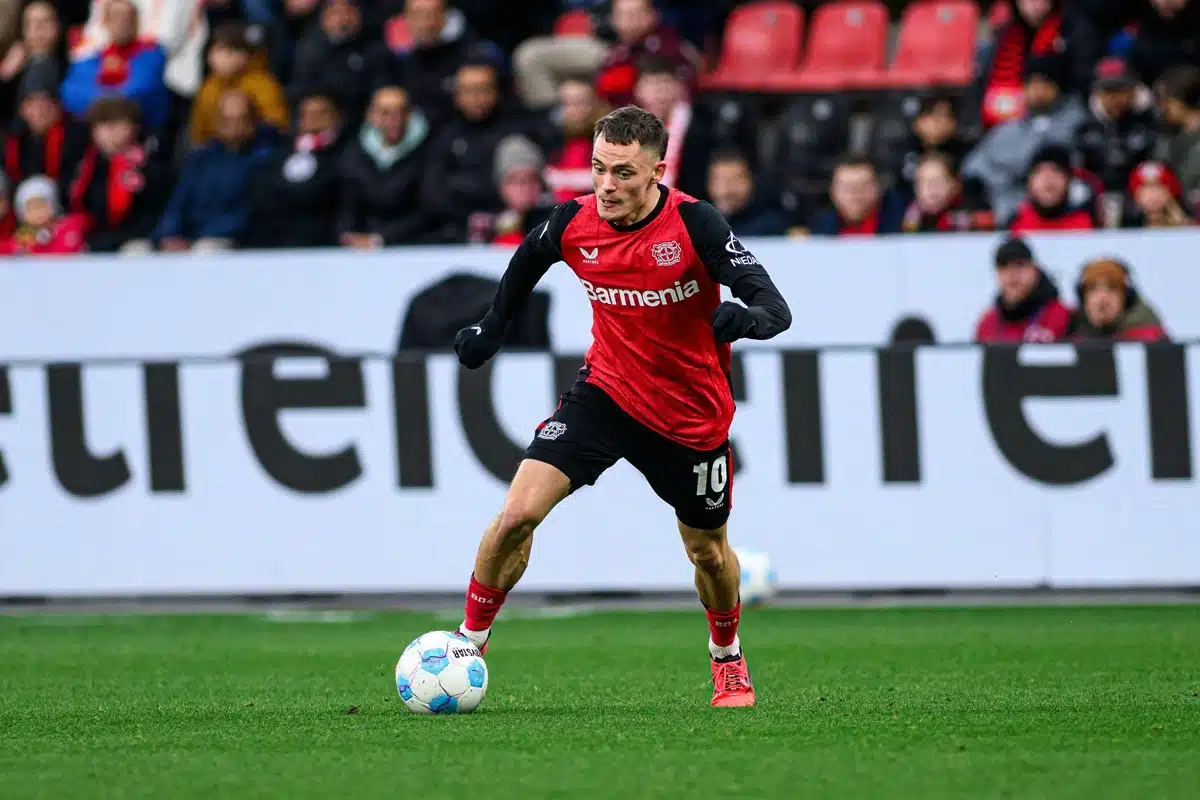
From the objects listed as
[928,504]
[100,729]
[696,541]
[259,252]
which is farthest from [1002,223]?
[100,729]

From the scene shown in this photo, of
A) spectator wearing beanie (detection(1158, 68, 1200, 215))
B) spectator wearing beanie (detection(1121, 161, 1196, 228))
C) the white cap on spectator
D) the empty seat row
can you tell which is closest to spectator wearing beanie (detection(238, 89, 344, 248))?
the white cap on spectator

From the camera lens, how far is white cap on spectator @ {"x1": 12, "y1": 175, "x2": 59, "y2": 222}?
14.7 metres

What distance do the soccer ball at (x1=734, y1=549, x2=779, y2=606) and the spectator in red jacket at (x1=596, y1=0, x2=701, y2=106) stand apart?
408 cm

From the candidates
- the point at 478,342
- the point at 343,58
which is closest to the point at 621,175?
the point at 478,342

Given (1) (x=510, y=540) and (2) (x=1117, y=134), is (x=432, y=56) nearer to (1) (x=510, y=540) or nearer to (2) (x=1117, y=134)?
(2) (x=1117, y=134)

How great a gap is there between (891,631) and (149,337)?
515 centimetres

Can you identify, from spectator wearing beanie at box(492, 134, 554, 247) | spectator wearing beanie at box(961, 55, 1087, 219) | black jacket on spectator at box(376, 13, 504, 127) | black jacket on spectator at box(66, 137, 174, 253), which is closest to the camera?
spectator wearing beanie at box(492, 134, 554, 247)

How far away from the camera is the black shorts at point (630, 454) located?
24.2 feet

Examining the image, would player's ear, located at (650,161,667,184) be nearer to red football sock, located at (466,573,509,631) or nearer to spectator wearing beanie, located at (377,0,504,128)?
red football sock, located at (466,573,509,631)

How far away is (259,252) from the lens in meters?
12.7

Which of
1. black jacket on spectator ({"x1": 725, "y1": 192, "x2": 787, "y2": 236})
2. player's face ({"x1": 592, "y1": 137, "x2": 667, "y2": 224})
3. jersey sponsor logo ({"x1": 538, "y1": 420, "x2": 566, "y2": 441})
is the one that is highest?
black jacket on spectator ({"x1": 725, "y1": 192, "x2": 787, "y2": 236})

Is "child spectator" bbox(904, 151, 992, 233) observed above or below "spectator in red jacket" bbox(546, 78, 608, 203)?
below

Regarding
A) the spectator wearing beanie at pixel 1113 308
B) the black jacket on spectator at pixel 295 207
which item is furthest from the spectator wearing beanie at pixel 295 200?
the spectator wearing beanie at pixel 1113 308

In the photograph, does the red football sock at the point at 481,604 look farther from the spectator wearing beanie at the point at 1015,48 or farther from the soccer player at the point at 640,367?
the spectator wearing beanie at the point at 1015,48
